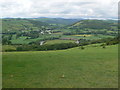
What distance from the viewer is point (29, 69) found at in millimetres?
23031

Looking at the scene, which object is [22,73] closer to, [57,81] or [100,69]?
[57,81]

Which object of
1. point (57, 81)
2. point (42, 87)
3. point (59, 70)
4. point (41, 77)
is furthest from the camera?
point (59, 70)

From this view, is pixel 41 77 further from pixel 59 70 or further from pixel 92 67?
pixel 92 67

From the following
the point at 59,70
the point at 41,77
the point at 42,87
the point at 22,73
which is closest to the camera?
the point at 42,87

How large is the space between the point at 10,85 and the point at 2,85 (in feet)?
2.81

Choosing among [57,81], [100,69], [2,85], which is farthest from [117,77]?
[2,85]

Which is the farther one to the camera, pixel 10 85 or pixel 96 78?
pixel 96 78

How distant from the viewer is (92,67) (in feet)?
78.0

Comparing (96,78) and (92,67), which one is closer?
(96,78)

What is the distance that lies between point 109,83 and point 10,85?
10.4 m

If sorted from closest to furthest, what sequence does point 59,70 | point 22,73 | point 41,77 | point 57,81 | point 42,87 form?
point 42,87 < point 57,81 < point 41,77 < point 22,73 < point 59,70

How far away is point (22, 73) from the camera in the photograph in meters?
21.0

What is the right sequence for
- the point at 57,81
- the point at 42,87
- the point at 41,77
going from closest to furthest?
the point at 42,87 < the point at 57,81 < the point at 41,77

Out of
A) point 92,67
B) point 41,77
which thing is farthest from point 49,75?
point 92,67
